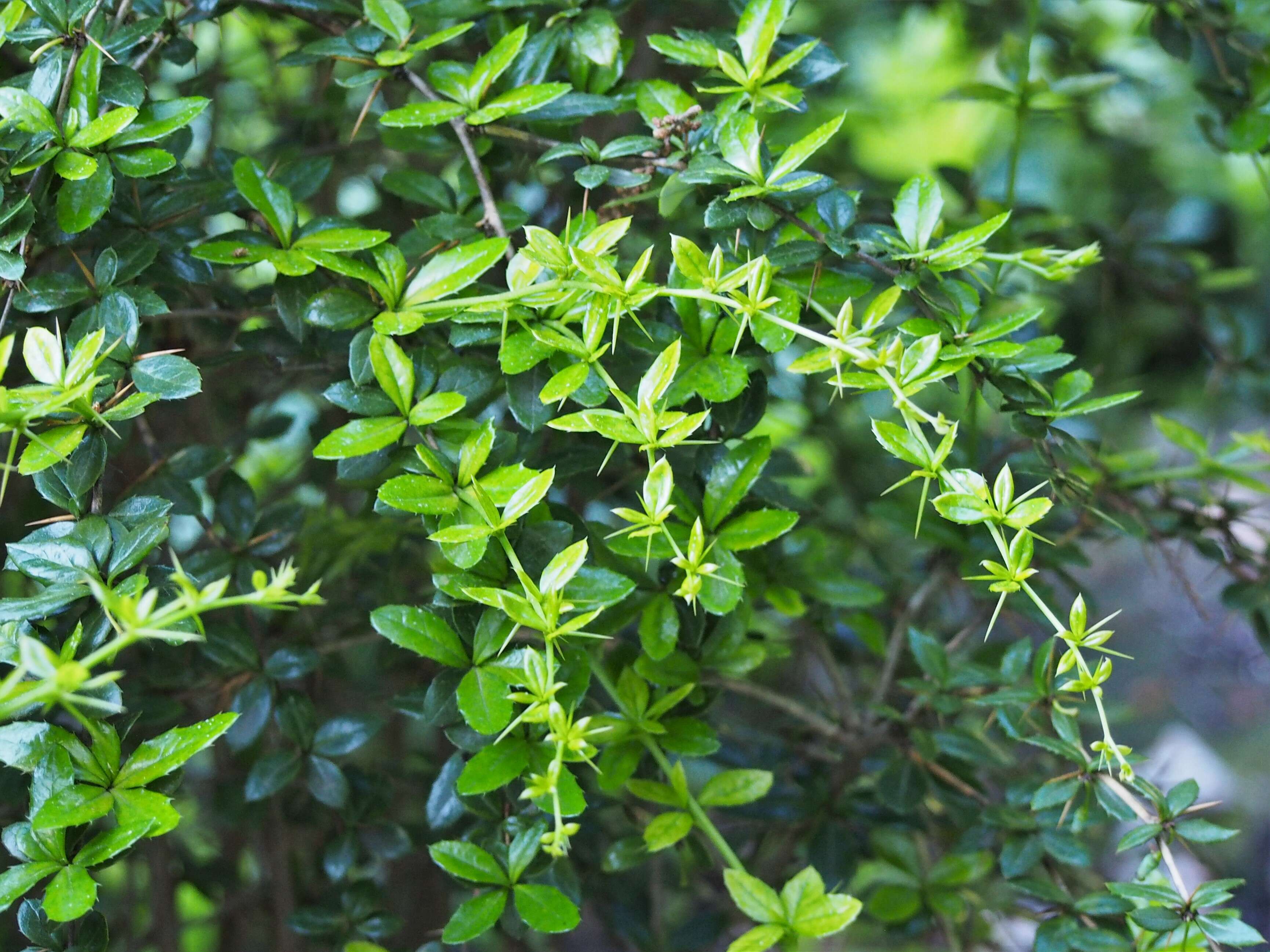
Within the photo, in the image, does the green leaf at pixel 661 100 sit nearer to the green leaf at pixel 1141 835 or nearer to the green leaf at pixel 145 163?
the green leaf at pixel 145 163

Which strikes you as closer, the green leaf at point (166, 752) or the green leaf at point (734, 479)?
the green leaf at point (166, 752)

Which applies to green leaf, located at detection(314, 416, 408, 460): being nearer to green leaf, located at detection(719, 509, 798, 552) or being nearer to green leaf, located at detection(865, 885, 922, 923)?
green leaf, located at detection(719, 509, 798, 552)

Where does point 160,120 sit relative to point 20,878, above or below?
above

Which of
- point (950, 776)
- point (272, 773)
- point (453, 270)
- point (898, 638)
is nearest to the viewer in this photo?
point (453, 270)

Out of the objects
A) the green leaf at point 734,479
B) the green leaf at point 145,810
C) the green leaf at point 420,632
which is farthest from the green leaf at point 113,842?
the green leaf at point 734,479

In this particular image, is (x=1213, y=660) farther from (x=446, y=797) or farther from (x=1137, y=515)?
(x=446, y=797)

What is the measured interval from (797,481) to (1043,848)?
0.68 m

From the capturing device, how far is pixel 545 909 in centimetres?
59

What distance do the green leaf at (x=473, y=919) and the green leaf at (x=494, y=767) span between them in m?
0.08

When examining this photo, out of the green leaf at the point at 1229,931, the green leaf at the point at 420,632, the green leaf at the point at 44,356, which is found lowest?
the green leaf at the point at 1229,931

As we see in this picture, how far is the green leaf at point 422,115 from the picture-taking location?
2.10ft

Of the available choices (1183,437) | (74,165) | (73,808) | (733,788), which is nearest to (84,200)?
(74,165)

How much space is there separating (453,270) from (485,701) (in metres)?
0.26

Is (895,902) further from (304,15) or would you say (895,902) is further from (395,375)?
(304,15)
